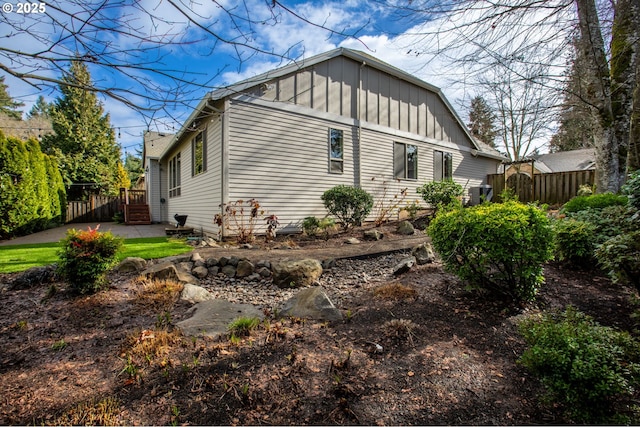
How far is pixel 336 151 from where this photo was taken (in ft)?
31.2

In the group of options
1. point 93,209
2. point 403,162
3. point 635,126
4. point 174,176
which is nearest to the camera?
point 635,126

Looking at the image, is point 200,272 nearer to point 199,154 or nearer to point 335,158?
point 199,154

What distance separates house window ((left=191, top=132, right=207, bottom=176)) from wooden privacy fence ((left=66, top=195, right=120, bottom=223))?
9834 mm

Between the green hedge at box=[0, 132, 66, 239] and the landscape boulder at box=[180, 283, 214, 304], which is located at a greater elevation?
the green hedge at box=[0, 132, 66, 239]

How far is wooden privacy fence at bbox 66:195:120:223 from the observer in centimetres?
1489

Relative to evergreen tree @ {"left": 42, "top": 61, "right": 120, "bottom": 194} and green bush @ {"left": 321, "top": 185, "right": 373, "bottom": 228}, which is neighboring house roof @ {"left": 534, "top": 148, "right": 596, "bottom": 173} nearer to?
green bush @ {"left": 321, "top": 185, "right": 373, "bottom": 228}

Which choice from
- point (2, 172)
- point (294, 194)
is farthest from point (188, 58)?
point (2, 172)

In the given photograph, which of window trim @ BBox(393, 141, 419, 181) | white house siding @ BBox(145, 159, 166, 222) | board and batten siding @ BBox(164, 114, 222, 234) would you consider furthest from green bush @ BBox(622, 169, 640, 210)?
white house siding @ BBox(145, 159, 166, 222)

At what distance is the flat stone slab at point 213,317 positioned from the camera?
2.60 metres

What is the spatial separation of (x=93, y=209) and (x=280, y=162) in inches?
534

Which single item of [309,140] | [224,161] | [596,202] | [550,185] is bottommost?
[596,202]

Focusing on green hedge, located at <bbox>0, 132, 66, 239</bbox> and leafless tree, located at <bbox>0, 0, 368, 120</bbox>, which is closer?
leafless tree, located at <bbox>0, 0, 368, 120</bbox>

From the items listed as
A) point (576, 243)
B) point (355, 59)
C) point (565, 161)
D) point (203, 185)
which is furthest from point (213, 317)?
point (565, 161)

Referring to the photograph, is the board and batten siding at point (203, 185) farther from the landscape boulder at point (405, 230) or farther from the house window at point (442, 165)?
the house window at point (442, 165)
